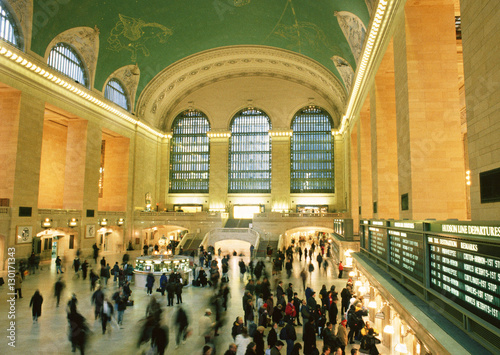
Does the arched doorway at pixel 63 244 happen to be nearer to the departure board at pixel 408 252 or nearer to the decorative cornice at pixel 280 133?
the decorative cornice at pixel 280 133

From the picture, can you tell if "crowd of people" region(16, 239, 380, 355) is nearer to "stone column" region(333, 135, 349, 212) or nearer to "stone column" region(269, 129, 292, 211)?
"stone column" region(269, 129, 292, 211)

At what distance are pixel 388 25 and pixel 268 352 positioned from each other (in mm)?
10927

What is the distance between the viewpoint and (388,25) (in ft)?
39.9

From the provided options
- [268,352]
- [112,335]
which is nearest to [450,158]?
[268,352]

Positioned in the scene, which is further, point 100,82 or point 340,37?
point 100,82

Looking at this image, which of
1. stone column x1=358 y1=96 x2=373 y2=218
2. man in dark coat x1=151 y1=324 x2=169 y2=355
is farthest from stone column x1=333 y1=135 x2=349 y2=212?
man in dark coat x1=151 y1=324 x2=169 y2=355

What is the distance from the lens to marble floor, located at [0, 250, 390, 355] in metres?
7.77

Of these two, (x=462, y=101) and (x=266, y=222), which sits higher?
(x=462, y=101)

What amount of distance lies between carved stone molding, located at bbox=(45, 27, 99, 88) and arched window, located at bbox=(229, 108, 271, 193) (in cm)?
1494

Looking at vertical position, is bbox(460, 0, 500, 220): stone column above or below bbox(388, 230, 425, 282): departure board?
above

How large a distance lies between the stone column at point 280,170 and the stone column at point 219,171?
4.50 metres

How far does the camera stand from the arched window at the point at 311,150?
114 feet

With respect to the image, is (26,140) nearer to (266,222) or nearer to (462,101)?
(266,222)

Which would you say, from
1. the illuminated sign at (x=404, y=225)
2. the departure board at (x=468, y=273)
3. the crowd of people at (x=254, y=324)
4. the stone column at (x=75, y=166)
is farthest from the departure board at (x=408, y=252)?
the stone column at (x=75, y=166)
